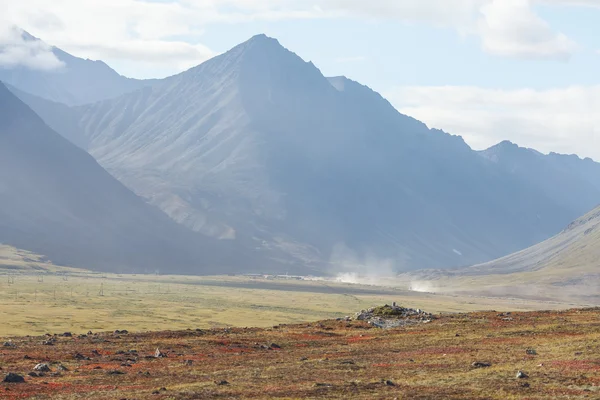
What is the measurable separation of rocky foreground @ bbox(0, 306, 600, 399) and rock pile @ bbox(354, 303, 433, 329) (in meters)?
2.85

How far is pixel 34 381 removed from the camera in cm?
5075

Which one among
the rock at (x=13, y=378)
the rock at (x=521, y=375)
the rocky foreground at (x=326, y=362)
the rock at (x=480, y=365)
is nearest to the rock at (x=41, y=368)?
the rocky foreground at (x=326, y=362)

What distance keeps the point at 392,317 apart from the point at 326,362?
3962 cm

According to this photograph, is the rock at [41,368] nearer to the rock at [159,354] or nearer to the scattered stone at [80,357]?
the scattered stone at [80,357]

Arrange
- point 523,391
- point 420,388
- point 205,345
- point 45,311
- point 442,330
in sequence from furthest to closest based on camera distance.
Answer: point 45,311 → point 442,330 → point 205,345 → point 420,388 → point 523,391

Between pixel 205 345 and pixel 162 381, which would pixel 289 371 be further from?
pixel 205 345

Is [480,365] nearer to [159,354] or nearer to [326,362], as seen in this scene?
[326,362]

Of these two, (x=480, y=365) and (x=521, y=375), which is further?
(x=480, y=365)

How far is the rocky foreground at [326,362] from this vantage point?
44125 millimetres

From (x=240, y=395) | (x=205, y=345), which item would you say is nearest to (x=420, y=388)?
(x=240, y=395)

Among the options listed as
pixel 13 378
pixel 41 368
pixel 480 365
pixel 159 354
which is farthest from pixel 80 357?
pixel 480 365

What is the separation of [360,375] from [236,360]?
13.6 m

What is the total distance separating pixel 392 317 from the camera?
316 ft

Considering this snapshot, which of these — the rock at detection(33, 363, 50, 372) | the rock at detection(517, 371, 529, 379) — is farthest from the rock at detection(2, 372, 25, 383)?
the rock at detection(517, 371, 529, 379)
